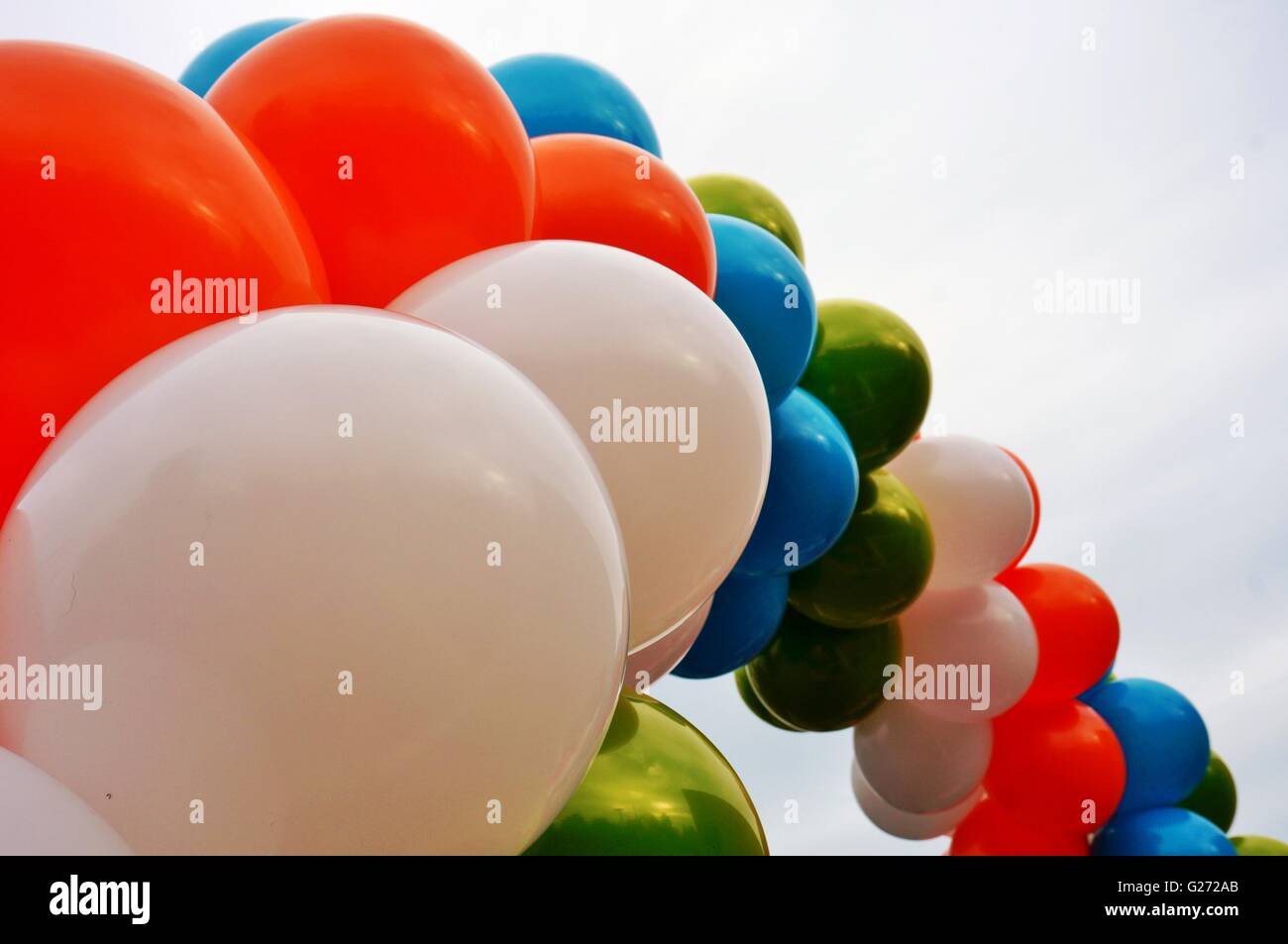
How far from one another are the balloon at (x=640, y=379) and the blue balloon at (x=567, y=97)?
830mm

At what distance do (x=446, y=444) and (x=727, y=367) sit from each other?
738 millimetres

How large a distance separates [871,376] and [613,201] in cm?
154

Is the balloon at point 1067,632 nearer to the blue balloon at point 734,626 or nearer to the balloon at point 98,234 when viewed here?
the blue balloon at point 734,626

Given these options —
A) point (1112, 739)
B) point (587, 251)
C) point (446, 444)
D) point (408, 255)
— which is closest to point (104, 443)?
point (446, 444)

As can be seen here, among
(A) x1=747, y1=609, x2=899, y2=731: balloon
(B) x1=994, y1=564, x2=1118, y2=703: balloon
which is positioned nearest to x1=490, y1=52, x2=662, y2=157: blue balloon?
(A) x1=747, y1=609, x2=899, y2=731: balloon

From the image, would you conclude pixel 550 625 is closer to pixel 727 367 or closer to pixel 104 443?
pixel 104 443

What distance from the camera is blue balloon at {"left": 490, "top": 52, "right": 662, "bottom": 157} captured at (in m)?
2.51

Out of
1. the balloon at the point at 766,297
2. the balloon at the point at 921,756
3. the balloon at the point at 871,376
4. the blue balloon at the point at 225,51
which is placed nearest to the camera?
the blue balloon at the point at 225,51

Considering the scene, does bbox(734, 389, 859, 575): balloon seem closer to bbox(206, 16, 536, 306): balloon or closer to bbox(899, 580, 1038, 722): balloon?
bbox(899, 580, 1038, 722): balloon

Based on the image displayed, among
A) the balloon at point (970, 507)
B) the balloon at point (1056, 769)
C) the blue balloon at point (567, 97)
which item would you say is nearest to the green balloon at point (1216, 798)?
the balloon at point (1056, 769)

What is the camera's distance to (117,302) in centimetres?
125

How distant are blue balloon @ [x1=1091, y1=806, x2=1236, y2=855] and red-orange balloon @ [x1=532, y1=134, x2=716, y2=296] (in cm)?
306

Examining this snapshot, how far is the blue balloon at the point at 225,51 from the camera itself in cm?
238

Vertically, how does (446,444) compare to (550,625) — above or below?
above
